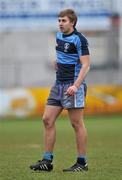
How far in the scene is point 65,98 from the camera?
9469 mm

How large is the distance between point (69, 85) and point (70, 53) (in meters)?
0.41

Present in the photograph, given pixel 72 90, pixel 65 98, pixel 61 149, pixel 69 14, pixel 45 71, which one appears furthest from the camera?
pixel 45 71

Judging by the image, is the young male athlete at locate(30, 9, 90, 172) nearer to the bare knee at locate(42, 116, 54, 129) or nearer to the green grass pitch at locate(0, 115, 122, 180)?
the bare knee at locate(42, 116, 54, 129)

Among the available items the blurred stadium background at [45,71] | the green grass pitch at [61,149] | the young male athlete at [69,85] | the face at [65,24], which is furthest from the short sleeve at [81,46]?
the blurred stadium background at [45,71]

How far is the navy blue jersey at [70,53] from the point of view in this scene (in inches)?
369

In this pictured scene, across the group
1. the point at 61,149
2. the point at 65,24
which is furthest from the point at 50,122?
the point at 61,149

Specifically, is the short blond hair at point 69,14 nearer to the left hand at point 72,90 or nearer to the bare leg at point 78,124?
the left hand at point 72,90

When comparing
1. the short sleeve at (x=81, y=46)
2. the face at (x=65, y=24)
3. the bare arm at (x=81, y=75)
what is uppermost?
the face at (x=65, y=24)

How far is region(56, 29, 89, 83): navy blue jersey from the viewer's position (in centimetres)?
938

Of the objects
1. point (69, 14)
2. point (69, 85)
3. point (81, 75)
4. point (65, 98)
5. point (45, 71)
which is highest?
point (69, 14)

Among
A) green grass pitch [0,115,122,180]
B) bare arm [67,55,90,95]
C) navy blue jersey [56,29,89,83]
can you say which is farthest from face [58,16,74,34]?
green grass pitch [0,115,122,180]

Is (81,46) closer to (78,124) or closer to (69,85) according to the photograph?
(69,85)

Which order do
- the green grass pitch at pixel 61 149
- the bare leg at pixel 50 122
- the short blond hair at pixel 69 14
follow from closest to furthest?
the green grass pitch at pixel 61 149 < the short blond hair at pixel 69 14 < the bare leg at pixel 50 122

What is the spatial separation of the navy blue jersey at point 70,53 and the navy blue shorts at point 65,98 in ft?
0.36
